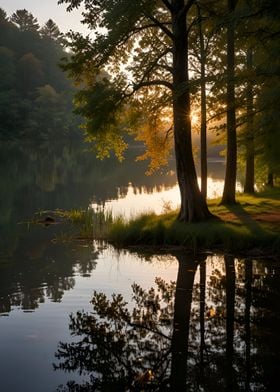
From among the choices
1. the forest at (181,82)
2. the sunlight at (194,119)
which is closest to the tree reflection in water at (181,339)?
the forest at (181,82)

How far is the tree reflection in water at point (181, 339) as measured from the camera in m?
6.76

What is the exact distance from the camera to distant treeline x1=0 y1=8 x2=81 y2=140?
78875 millimetres

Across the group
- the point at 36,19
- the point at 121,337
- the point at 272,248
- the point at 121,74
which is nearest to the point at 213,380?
the point at 121,337

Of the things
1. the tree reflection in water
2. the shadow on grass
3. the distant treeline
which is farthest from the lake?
the distant treeline

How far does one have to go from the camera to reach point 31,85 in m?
102

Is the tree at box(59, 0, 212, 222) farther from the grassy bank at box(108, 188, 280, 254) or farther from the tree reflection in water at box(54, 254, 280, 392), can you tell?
the tree reflection in water at box(54, 254, 280, 392)

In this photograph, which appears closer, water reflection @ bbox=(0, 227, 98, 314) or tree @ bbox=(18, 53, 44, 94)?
water reflection @ bbox=(0, 227, 98, 314)

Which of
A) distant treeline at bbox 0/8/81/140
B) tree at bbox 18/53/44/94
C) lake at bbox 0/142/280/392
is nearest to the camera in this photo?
lake at bbox 0/142/280/392

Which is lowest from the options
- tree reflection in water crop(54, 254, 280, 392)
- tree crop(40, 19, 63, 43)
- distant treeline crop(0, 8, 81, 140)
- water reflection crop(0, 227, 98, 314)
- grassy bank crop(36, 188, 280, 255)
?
tree reflection in water crop(54, 254, 280, 392)

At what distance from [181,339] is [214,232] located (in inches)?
291

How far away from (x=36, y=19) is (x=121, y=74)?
128582mm

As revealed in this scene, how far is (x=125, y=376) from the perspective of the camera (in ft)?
22.5

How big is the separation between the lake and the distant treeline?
1884 inches

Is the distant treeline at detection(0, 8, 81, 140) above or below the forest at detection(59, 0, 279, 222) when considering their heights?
above
